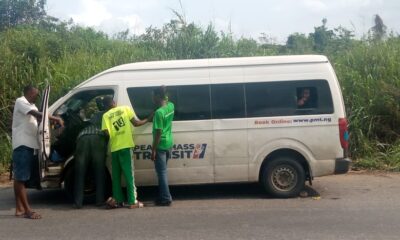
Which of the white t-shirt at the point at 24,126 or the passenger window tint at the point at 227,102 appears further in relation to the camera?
the passenger window tint at the point at 227,102

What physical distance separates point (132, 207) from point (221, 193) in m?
1.69

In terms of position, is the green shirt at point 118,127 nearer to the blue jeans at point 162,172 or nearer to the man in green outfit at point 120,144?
the man in green outfit at point 120,144

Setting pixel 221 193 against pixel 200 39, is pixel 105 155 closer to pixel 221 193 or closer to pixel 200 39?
pixel 221 193

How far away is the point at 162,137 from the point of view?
8.03m

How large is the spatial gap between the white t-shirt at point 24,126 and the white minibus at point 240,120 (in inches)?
26.8

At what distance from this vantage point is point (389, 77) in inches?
511

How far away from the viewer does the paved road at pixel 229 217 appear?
6516 mm

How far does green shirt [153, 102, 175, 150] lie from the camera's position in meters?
7.92

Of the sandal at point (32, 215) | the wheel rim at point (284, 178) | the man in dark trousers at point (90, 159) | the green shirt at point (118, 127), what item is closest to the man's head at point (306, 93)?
the wheel rim at point (284, 178)


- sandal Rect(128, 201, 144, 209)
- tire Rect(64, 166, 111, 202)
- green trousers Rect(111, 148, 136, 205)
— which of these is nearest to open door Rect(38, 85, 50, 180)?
tire Rect(64, 166, 111, 202)

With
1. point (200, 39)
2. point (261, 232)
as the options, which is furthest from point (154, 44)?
point (261, 232)

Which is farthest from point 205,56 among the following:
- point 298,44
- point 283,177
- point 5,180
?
point 283,177

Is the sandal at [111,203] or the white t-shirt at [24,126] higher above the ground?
the white t-shirt at [24,126]

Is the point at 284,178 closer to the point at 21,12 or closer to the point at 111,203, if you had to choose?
the point at 111,203
